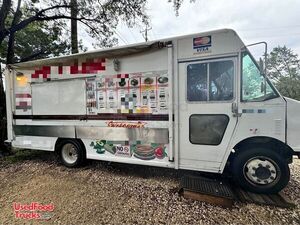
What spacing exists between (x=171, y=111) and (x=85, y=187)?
209 cm

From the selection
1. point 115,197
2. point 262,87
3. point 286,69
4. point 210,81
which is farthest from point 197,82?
point 286,69

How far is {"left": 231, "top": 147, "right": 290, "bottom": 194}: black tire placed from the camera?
112 inches

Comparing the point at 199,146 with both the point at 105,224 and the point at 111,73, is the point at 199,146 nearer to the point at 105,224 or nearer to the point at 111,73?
the point at 105,224

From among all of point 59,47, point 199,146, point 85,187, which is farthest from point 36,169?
point 59,47

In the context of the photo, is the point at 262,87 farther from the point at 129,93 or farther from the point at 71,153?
the point at 71,153

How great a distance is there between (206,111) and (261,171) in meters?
1.28

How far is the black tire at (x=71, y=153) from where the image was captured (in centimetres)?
416

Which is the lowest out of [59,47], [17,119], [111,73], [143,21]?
[17,119]

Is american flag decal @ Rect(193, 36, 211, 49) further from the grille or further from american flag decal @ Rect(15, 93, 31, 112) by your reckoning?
american flag decal @ Rect(15, 93, 31, 112)

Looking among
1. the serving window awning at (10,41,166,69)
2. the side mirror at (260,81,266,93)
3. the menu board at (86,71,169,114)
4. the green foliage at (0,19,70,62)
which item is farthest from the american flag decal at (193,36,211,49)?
the green foliage at (0,19,70,62)

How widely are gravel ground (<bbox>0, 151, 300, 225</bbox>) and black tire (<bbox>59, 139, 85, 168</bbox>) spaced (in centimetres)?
17

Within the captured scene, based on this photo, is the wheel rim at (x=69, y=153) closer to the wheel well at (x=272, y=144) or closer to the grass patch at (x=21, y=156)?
the grass patch at (x=21, y=156)

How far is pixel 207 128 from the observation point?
124 inches

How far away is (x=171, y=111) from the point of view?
326 cm
